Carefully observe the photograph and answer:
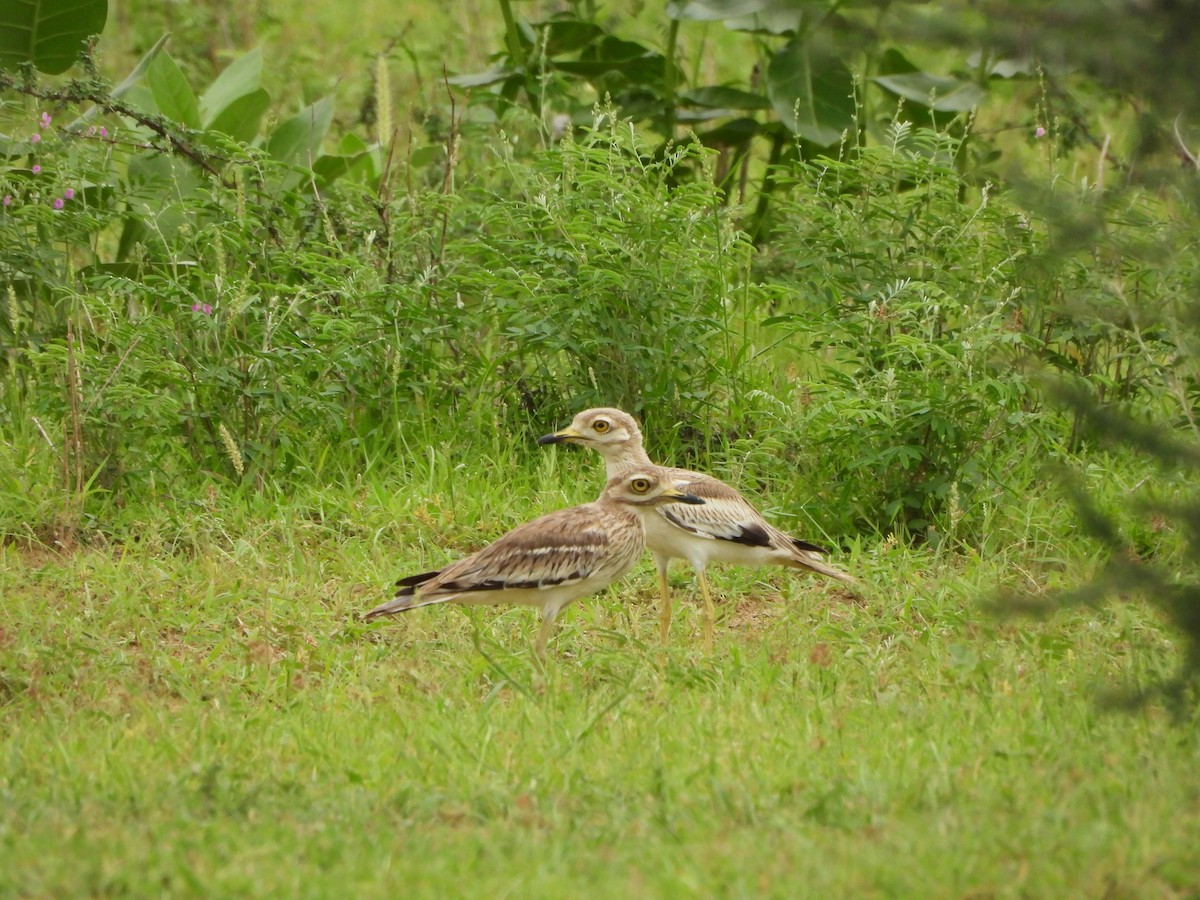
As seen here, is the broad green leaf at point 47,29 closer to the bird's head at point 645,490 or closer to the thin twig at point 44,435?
the thin twig at point 44,435

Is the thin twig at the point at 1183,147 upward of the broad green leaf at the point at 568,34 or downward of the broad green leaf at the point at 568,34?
upward

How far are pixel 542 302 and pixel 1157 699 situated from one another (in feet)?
13.1

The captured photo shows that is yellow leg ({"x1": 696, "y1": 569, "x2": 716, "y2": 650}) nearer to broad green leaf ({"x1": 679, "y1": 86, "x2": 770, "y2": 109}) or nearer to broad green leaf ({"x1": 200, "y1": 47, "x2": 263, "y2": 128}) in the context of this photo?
broad green leaf ({"x1": 679, "y1": 86, "x2": 770, "y2": 109})

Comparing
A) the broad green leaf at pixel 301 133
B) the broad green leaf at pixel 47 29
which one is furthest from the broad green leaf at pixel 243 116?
the broad green leaf at pixel 47 29

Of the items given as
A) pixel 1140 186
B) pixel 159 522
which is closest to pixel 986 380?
pixel 1140 186

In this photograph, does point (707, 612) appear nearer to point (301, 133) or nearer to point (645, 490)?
point (645, 490)

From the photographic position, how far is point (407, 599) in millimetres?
6289

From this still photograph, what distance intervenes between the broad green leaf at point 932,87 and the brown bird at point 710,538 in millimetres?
4234

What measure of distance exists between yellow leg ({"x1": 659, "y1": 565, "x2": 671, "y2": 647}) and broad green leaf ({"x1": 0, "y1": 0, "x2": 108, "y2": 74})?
5.25m

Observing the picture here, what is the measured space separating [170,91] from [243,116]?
511 mm

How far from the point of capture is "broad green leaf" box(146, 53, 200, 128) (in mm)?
9742

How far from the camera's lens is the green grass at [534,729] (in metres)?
4.25

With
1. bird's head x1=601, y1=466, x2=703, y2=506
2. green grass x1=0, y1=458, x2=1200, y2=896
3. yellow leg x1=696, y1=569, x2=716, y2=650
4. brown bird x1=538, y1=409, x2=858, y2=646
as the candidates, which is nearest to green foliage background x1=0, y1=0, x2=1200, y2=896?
green grass x1=0, y1=458, x2=1200, y2=896

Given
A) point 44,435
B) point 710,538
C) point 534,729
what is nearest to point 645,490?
point 710,538
